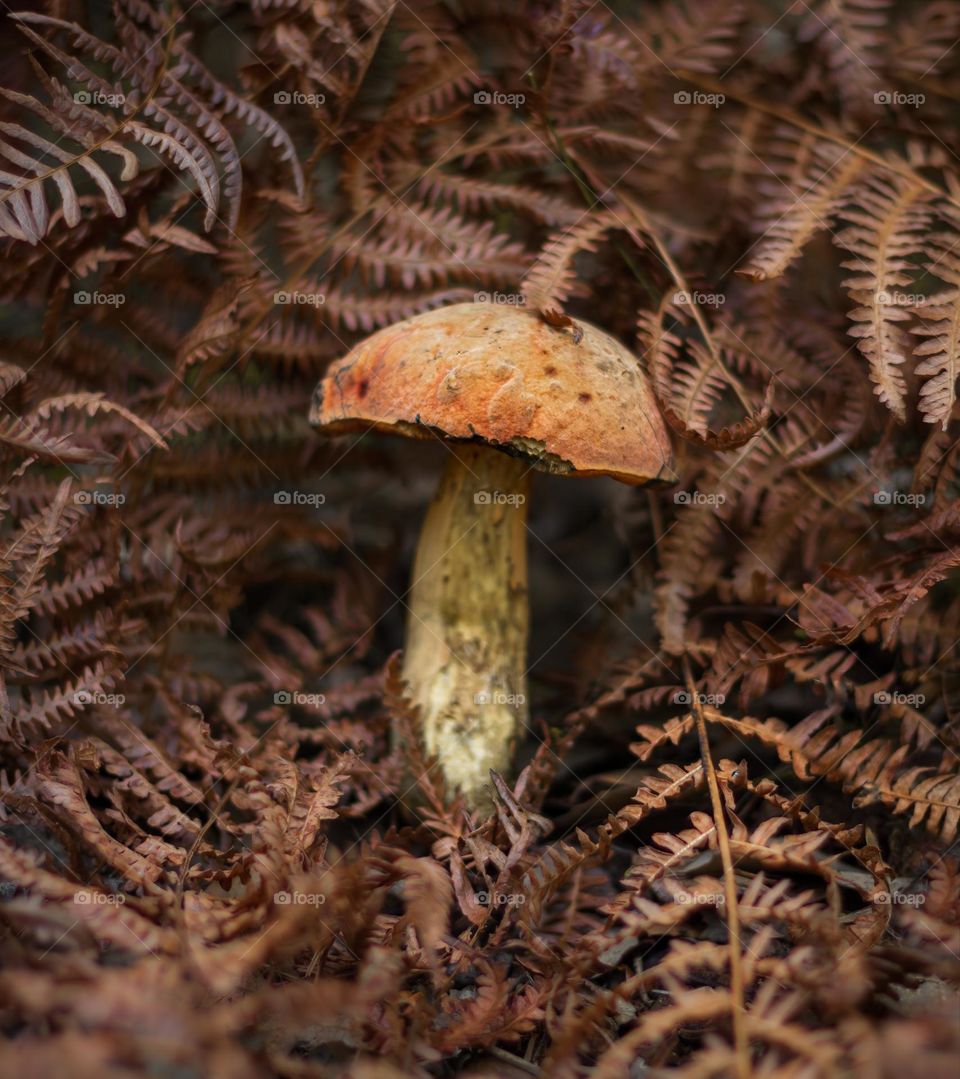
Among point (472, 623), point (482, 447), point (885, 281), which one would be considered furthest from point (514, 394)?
point (885, 281)

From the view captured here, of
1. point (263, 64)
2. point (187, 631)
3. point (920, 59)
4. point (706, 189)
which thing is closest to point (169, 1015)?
point (187, 631)

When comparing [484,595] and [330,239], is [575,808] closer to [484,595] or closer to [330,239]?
[484,595]

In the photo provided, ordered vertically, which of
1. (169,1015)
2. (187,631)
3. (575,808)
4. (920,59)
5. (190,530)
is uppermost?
(920,59)

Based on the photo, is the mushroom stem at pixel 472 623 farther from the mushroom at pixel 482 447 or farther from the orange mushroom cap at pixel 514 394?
the orange mushroom cap at pixel 514 394

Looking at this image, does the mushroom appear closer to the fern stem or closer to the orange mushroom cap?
the orange mushroom cap

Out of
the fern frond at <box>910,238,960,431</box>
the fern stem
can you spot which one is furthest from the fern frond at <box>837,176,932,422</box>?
the fern stem

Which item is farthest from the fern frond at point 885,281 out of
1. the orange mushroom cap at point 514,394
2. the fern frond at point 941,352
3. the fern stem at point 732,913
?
the fern stem at point 732,913

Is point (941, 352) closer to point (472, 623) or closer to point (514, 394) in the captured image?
point (514, 394)
